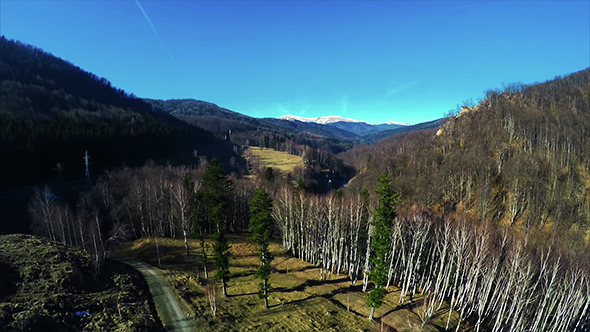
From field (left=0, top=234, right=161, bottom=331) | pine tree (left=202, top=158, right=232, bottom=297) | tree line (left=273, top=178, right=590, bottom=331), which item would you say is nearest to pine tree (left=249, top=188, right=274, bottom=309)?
pine tree (left=202, top=158, right=232, bottom=297)

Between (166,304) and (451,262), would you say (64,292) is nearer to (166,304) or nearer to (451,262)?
A: (166,304)

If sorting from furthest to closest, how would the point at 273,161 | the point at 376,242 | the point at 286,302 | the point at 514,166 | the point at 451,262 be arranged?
1. the point at 273,161
2. the point at 514,166
3. the point at 451,262
4. the point at 286,302
5. the point at 376,242

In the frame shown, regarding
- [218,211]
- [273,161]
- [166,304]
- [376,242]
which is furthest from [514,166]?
[273,161]

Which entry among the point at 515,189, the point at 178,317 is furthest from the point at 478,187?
the point at 178,317

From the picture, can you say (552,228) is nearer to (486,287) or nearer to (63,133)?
(486,287)

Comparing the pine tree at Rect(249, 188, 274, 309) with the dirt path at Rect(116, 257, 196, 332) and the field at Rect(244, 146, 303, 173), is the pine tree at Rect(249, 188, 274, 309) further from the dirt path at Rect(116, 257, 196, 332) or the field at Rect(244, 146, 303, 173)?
the field at Rect(244, 146, 303, 173)

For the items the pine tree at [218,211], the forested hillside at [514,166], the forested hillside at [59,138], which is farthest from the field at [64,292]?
the forested hillside at [514,166]

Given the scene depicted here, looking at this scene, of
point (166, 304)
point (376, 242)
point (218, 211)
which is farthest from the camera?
point (218, 211)
